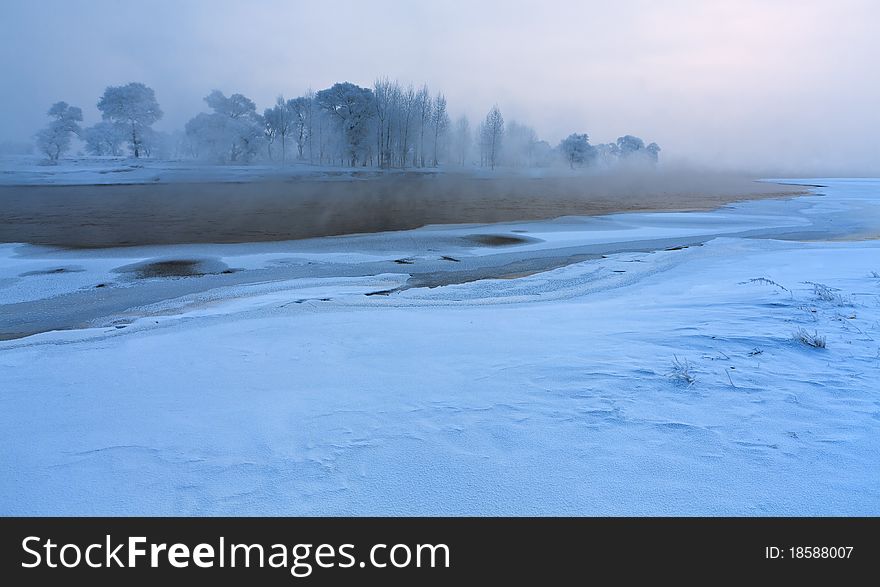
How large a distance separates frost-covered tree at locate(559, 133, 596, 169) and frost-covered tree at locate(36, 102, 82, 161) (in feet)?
254

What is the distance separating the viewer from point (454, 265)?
40.9 feet

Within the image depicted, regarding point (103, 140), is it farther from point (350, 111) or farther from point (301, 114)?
point (350, 111)

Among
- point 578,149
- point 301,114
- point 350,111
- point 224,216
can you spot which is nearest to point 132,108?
point 301,114

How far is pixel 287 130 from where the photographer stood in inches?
3238

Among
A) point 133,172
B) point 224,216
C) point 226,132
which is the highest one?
point 226,132

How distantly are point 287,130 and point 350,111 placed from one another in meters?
15.3

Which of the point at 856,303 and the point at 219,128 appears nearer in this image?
the point at 856,303

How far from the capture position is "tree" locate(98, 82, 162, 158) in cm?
7231

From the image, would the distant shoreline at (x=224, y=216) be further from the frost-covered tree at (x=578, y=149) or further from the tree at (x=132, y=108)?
the frost-covered tree at (x=578, y=149)

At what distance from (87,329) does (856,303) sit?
10.0 meters

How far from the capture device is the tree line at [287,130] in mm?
71500

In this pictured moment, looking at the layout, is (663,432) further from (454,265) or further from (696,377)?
(454,265)
